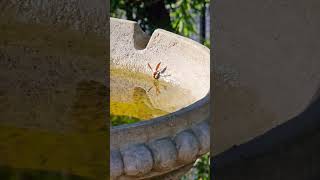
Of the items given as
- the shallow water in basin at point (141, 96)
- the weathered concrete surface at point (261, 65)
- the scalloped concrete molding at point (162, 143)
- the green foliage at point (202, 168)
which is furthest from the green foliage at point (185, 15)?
the weathered concrete surface at point (261, 65)

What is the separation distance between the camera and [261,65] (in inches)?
41.4

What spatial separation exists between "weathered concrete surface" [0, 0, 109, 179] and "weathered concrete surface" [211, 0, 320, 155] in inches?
7.0

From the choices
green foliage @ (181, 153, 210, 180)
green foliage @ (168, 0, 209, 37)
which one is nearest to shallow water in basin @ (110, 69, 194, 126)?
green foliage @ (181, 153, 210, 180)

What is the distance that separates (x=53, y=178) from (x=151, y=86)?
1.37 m

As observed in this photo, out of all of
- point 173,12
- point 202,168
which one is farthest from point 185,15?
point 202,168

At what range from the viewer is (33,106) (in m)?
1.05

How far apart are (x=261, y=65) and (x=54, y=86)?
12.4 inches

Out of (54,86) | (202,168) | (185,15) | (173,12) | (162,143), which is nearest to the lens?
(54,86)

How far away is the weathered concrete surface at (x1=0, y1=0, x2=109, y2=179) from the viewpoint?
1029 mm

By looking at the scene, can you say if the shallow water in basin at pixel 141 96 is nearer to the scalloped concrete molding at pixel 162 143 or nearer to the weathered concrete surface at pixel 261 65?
the scalloped concrete molding at pixel 162 143

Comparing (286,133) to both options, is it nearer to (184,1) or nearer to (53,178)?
(53,178)

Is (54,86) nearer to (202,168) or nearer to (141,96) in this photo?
(141,96)

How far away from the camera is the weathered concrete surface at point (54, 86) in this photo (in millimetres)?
1029

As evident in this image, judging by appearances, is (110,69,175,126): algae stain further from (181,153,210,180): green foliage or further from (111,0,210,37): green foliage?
(111,0,210,37): green foliage
